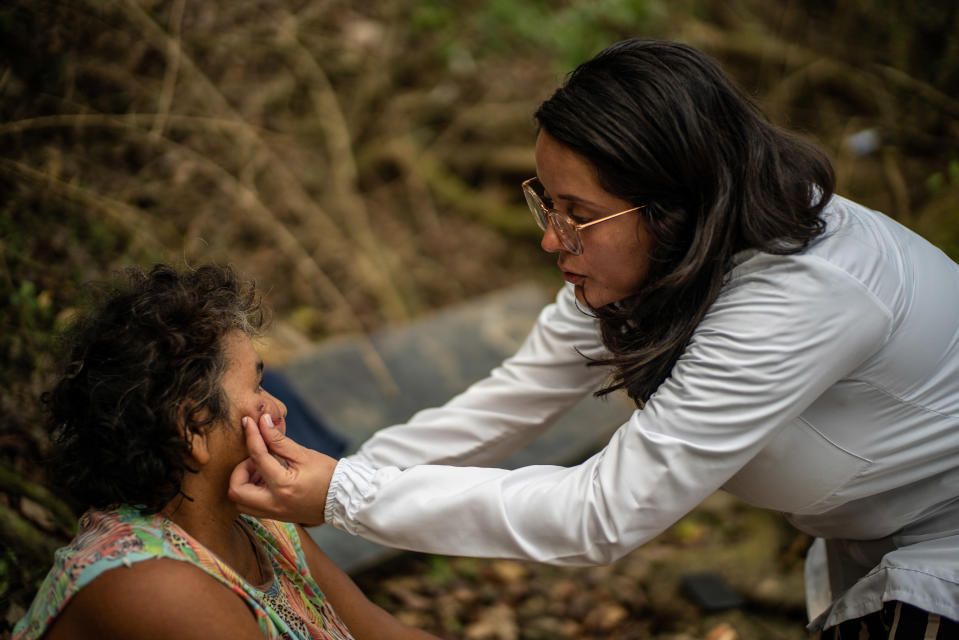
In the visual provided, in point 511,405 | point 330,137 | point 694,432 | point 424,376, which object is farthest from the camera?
point 330,137

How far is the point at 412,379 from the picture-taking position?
427 centimetres

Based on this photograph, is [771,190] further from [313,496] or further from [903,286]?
[313,496]

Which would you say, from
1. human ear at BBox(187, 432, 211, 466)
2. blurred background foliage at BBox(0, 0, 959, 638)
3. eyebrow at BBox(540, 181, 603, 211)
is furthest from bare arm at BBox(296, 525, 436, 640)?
eyebrow at BBox(540, 181, 603, 211)

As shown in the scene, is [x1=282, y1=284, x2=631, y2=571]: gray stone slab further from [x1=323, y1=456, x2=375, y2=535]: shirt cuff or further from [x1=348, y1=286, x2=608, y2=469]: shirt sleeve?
[x1=323, y1=456, x2=375, y2=535]: shirt cuff

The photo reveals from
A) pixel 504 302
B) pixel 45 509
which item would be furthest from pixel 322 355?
pixel 45 509

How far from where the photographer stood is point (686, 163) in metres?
1.66

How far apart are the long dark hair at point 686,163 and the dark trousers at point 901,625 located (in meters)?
0.80

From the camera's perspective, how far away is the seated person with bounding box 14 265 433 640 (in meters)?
1.54

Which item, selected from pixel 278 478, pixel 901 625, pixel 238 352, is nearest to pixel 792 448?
pixel 901 625

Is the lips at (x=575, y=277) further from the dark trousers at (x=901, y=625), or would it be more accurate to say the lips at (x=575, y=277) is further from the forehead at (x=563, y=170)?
the dark trousers at (x=901, y=625)

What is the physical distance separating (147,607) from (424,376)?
9.24 feet

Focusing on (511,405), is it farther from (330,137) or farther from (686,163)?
(330,137)

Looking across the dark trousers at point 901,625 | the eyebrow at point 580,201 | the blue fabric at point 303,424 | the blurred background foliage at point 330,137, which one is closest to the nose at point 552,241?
the eyebrow at point 580,201

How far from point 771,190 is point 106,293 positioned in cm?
160
